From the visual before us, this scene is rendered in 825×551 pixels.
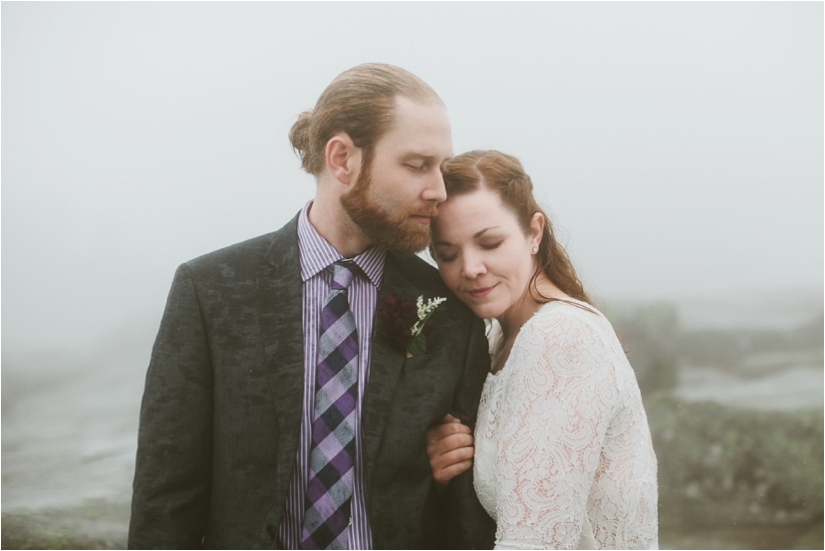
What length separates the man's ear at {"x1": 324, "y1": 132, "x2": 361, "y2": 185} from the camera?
182 centimetres

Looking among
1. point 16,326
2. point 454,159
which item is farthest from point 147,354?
point 454,159

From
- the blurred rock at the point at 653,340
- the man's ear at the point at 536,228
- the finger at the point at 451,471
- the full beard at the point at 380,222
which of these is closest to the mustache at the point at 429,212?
the full beard at the point at 380,222

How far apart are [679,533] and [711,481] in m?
0.29

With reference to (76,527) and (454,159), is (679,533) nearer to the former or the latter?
(454,159)

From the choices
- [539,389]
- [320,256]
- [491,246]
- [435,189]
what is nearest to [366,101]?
[435,189]

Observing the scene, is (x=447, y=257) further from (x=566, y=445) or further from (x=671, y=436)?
(x=671, y=436)

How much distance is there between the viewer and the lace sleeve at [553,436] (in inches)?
62.7

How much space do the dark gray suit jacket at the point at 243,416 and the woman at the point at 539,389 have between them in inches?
7.2

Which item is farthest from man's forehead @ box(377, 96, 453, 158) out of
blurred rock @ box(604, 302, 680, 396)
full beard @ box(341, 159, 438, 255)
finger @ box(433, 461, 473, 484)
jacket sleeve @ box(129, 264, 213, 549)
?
blurred rock @ box(604, 302, 680, 396)

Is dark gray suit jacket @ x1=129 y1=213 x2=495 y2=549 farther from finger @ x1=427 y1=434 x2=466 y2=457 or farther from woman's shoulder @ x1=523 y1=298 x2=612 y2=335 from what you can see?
woman's shoulder @ x1=523 y1=298 x2=612 y2=335

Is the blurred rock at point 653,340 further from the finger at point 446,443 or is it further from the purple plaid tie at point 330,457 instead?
the purple plaid tie at point 330,457

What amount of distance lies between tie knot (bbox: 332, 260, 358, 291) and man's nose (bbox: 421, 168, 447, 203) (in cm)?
30

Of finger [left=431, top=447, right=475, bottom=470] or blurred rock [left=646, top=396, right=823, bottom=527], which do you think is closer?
finger [left=431, top=447, right=475, bottom=470]

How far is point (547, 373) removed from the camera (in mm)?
1646
